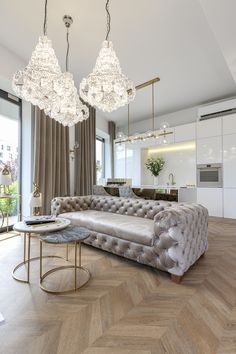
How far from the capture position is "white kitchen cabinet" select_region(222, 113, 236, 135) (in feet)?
14.6

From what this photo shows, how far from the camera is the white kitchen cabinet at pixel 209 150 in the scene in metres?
4.67

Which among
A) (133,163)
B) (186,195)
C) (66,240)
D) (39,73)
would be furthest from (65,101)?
(133,163)

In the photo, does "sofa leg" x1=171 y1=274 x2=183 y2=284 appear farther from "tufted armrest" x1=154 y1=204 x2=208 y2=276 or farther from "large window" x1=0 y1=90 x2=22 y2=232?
"large window" x1=0 y1=90 x2=22 y2=232

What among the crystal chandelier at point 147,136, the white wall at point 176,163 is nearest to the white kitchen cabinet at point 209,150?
the white wall at point 176,163

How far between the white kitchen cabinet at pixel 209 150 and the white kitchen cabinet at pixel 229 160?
13 cm

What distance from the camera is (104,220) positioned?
274 centimetres

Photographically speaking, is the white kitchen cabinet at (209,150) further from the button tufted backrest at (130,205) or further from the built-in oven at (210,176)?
the button tufted backrest at (130,205)

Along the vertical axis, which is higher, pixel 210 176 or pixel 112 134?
pixel 112 134

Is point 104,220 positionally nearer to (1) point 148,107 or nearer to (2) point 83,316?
(2) point 83,316

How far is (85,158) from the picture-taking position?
5.02 m

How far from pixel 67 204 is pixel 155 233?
6.19 feet

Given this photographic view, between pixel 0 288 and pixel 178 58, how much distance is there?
4.15 meters

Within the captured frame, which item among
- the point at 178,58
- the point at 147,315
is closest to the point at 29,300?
the point at 147,315

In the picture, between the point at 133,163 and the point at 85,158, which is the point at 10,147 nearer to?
the point at 85,158
